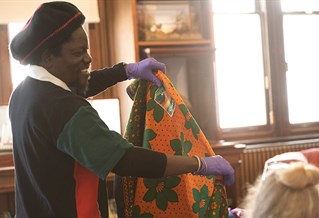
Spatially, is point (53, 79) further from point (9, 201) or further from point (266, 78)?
point (266, 78)

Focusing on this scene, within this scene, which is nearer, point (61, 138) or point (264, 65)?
point (61, 138)

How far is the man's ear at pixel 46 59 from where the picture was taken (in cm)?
121

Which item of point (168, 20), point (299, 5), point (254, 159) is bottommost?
point (254, 159)

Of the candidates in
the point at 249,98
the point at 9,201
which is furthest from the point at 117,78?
the point at 249,98

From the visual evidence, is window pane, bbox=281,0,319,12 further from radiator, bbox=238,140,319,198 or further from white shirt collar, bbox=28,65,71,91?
white shirt collar, bbox=28,65,71,91

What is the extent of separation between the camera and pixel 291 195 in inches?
41.3

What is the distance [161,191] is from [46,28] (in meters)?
0.68

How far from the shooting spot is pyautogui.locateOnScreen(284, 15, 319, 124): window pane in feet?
12.5

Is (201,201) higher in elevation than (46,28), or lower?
lower

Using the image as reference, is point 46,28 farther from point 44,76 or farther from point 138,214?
point 138,214

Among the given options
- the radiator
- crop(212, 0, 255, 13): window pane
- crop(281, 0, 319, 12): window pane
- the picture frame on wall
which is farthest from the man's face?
Answer: crop(281, 0, 319, 12): window pane

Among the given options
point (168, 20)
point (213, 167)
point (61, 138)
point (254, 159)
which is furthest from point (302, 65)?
point (61, 138)

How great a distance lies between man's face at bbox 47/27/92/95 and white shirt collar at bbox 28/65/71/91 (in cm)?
2

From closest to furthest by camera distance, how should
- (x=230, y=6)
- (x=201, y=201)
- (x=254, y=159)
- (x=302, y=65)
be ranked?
(x=201, y=201) < (x=254, y=159) < (x=230, y=6) < (x=302, y=65)
